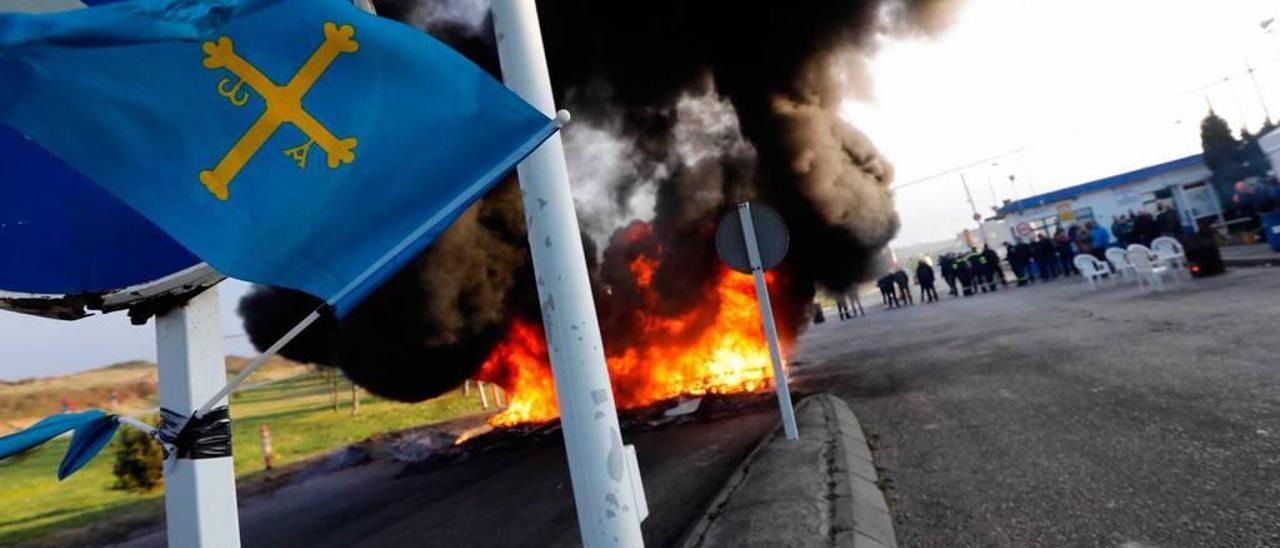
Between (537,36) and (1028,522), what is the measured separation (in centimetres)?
331

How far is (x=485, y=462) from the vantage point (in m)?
7.48

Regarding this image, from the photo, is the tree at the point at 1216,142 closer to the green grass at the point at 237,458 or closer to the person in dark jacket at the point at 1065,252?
the person in dark jacket at the point at 1065,252

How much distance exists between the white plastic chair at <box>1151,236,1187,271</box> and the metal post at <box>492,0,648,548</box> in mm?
14724

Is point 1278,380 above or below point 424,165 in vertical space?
below

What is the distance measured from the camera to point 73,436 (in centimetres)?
130

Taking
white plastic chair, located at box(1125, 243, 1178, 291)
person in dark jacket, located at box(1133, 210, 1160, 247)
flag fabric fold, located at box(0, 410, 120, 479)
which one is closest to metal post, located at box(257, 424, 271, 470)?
flag fabric fold, located at box(0, 410, 120, 479)

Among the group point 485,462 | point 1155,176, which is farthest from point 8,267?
point 1155,176

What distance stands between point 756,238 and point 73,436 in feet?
15.7

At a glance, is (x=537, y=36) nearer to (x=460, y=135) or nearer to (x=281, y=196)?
(x=460, y=135)

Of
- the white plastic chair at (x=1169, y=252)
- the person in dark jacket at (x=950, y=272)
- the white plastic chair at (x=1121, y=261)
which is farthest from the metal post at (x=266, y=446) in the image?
the person in dark jacket at (x=950, y=272)

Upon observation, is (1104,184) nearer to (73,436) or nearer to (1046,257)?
(1046,257)

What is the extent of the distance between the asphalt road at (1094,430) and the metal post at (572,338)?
6.56 feet

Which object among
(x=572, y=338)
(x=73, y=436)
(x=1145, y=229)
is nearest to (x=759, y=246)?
(x=572, y=338)

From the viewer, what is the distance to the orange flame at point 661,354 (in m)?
10.8
